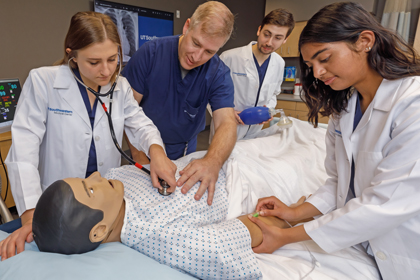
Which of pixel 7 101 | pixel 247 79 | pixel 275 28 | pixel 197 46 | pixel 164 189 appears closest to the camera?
pixel 164 189

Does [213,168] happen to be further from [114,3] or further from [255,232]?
[114,3]

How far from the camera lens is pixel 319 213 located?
1270 mm

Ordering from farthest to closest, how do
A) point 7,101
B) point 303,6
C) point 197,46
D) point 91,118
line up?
point 303,6
point 7,101
point 197,46
point 91,118

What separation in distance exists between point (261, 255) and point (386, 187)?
51 cm

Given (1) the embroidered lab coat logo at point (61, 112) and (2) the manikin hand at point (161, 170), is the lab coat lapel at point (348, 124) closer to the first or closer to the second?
(2) the manikin hand at point (161, 170)

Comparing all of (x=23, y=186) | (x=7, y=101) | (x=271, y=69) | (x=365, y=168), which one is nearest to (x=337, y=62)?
(x=365, y=168)

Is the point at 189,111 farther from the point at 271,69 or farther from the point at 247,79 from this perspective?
the point at 271,69

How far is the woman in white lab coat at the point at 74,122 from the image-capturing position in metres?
1.00

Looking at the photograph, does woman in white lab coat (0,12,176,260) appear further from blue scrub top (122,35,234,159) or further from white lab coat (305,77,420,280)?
white lab coat (305,77,420,280)

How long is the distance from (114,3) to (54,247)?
312cm

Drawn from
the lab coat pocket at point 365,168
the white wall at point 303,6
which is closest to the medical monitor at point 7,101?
the lab coat pocket at point 365,168

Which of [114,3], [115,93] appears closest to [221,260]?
[115,93]

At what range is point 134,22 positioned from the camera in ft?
11.3

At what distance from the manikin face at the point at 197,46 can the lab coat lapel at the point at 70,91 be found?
1.86ft
